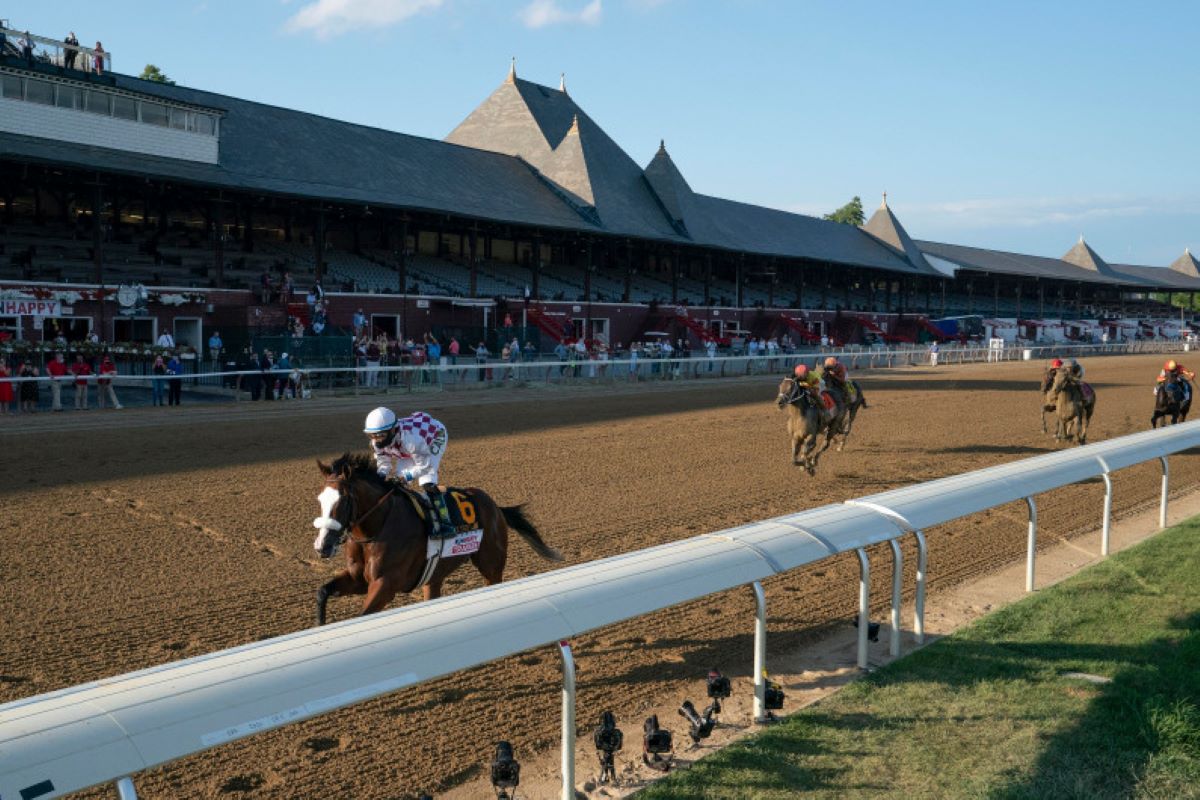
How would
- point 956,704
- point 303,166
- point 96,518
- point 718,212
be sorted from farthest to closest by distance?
point 718,212 < point 303,166 < point 96,518 < point 956,704

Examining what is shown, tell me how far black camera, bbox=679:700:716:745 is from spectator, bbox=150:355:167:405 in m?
17.3

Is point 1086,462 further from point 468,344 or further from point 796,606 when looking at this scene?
point 468,344

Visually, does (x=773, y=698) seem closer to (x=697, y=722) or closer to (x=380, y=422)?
(x=697, y=722)

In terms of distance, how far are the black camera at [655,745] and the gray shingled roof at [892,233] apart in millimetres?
63557

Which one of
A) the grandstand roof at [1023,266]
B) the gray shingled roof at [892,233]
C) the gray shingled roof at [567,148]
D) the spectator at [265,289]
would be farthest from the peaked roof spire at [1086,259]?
the spectator at [265,289]

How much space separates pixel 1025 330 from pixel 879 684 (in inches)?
2640

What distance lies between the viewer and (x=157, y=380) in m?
19.8

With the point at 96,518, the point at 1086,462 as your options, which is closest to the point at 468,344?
the point at 96,518

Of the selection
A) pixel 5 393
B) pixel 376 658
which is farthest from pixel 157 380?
pixel 376 658

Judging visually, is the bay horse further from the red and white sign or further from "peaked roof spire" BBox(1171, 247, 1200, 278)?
"peaked roof spire" BBox(1171, 247, 1200, 278)

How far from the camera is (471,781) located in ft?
15.0

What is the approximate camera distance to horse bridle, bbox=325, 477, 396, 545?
18.1 feet

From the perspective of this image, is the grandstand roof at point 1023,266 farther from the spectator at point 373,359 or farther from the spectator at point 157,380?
the spectator at point 157,380

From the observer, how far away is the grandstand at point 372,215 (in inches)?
971
